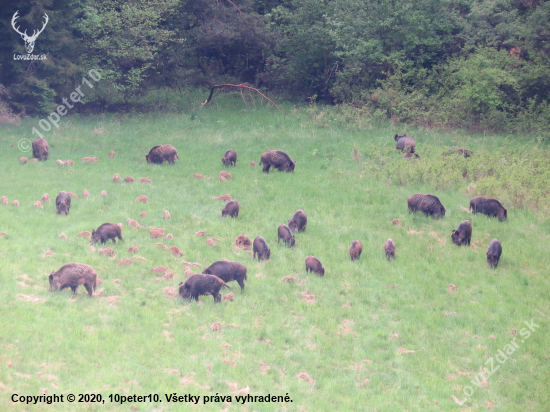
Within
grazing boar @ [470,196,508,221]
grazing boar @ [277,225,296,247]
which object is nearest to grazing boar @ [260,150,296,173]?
grazing boar @ [277,225,296,247]

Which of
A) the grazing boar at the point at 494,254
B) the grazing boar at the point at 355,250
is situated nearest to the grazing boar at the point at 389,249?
the grazing boar at the point at 355,250

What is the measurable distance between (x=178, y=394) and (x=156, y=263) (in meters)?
4.21

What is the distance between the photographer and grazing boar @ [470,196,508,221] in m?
14.7

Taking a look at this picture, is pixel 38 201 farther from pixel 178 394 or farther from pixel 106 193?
pixel 178 394

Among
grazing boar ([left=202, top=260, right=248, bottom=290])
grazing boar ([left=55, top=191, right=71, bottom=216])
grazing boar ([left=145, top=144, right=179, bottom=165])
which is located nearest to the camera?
grazing boar ([left=202, top=260, right=248, bottom=290])

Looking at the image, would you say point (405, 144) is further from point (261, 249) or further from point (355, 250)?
Result: point (261, 249)

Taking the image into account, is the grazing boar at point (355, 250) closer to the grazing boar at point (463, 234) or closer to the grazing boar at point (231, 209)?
the grazing boar at point (463, 234)

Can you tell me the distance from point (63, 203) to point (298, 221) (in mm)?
5937

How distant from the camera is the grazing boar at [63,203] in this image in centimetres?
1365

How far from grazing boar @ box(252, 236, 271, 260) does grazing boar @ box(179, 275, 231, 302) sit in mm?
2096

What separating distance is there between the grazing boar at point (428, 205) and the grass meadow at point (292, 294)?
450mm

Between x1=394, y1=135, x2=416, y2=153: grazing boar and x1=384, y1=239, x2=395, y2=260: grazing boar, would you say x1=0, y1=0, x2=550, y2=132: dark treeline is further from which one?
x1=384, y1=239, x2=395, y2=260: grazing boar

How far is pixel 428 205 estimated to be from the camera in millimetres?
14656

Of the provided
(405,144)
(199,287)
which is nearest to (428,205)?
(405,144)
